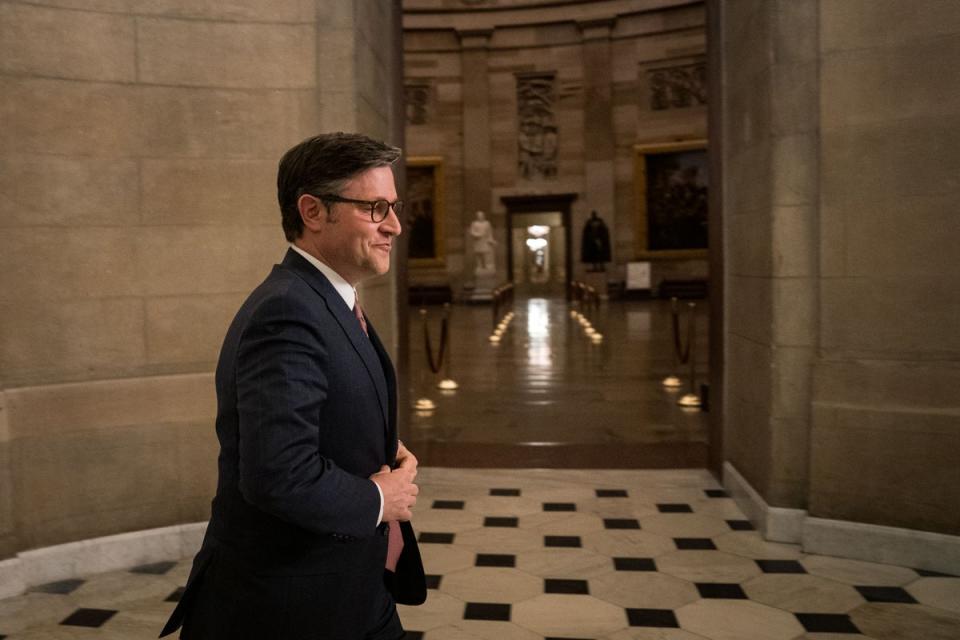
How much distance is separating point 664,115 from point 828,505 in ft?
73.2

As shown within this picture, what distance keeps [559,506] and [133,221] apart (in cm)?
315

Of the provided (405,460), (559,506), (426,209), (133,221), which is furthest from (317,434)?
(426,209)

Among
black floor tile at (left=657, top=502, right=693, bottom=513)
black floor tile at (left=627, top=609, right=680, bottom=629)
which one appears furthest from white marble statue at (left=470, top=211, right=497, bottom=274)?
black floor tile at (left=627, top=609, right=680, bottom=629)

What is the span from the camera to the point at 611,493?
19.1ft

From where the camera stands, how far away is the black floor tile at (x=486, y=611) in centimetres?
385

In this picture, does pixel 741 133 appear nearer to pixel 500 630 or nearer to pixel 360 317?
pixel 500 630

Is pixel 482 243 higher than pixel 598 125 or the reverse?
the reverse

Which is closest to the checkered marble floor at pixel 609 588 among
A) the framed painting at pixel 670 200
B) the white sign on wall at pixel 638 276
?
the white sign on wall at pixel 638 276

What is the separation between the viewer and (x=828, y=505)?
4547 mm

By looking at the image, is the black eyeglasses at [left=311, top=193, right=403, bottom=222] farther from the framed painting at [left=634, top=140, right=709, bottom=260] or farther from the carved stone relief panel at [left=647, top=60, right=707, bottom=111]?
the carved stone relief panel at [left=647, top=60, right=707, bottom=111]

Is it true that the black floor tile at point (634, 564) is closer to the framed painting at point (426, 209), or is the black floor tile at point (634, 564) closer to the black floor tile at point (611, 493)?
the black floor tile at point (611, 493)

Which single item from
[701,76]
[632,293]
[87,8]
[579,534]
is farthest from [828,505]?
[701,76]

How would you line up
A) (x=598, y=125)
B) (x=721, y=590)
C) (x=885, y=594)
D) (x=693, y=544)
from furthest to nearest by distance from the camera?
(x=598, y=125) → (x=693, y=544) → (x=721, y=590) → (x=885, y=594)

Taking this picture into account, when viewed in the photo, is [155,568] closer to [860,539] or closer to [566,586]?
[566,586]
